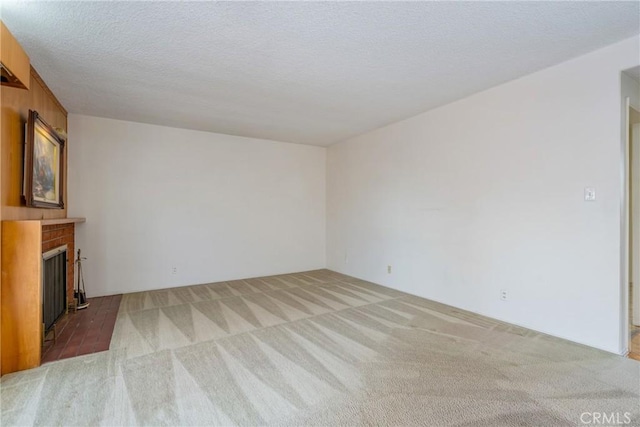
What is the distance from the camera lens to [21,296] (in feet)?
7.38

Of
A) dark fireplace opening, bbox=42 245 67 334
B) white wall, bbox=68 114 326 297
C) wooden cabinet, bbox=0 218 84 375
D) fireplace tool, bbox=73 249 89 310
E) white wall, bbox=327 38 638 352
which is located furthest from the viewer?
white wall, bbox=68 114 326 297

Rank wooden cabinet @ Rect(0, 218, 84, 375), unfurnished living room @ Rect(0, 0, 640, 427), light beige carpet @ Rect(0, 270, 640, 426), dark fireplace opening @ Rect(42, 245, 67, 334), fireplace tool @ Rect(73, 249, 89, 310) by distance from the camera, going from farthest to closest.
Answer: fireplace tool @ Rect(73, 249, 89, 310) → dark fireplace opening @ Rect(42, 245, 67, 334) → wooden cabinet @ Rect(0, 218, 84, 375) → unfurnished living room @ Rect(0, 0, 640, 427) → light beige carpet @ Rect(0, 270, 640, 426)

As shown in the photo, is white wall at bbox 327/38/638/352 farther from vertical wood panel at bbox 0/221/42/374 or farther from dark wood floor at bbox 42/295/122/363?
vertical wood panel at bbox 0/221/42/374

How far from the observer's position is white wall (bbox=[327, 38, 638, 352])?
2.51 meters

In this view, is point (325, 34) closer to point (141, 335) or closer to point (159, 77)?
point (159, 77)

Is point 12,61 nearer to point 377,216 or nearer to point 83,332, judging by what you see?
point 83,332

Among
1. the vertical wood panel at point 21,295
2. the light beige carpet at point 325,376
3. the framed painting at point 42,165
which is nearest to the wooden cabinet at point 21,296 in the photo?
the vertical wood panel at point 21,295

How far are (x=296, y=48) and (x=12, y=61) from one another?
2.03 metres

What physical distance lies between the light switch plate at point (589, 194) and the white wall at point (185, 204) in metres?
4.32

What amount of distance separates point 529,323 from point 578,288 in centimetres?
59

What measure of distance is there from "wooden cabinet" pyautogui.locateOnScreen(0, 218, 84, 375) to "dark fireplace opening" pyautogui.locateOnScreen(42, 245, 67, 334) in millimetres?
349

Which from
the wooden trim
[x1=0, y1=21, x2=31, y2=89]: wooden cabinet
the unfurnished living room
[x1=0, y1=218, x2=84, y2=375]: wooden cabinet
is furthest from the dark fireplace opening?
the wooden trim

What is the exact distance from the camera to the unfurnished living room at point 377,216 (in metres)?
1.95

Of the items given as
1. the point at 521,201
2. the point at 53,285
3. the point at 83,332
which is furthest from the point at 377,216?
the point at 53,285
